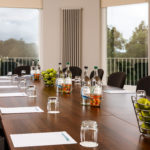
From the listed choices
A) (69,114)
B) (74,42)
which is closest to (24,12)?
(74,42)

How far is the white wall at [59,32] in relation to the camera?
8.34 meters

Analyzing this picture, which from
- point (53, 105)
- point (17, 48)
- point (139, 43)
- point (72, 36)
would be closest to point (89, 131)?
point (53, 105)

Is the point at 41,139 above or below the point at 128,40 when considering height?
below

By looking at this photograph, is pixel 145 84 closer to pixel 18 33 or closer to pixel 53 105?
pixel 53 105

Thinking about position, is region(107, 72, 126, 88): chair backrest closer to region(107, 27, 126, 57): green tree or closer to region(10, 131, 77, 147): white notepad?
region(10, 131, 77, 147): white notepad

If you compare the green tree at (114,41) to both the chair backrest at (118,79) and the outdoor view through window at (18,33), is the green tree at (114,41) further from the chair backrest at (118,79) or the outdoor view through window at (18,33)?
the chair backrest at (118,79)

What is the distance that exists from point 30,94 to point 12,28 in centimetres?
694

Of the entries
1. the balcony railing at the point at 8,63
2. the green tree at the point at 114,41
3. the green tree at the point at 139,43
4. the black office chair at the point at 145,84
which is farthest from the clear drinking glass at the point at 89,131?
the balcony railing at the point at 8,63

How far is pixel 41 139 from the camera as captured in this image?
150 centimetres

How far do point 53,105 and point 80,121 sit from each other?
433 mm

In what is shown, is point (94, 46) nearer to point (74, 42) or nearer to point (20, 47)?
point (74, 42)

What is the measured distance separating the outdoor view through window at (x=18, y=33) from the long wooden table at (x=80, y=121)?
699cm

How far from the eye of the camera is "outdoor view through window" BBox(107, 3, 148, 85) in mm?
8547

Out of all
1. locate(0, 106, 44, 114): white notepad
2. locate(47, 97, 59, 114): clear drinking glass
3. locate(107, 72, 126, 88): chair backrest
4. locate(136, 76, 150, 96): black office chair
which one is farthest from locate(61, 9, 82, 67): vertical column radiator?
locate(47, 97, 59, 114): clear drinking glass
